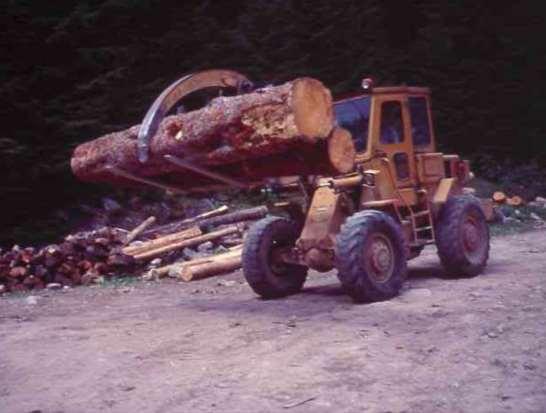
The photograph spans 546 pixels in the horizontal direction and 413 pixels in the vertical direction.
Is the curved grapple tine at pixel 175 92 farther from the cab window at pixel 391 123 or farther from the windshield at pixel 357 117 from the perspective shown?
the cab window at pixel 391 123

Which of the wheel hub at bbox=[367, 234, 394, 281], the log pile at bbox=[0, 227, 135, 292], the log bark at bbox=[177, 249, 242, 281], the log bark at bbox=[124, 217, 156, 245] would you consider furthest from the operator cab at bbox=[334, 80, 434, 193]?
the log bark at bbox=[124, 217, 156, 245]

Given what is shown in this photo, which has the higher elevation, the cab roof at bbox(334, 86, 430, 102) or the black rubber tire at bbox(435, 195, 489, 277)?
the cab roof at bbox(334, 86, 430, 102)

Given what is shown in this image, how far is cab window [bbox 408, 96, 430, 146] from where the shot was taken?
8375mm

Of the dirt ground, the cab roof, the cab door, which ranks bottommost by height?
the dirt ground

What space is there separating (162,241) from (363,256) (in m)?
5.44

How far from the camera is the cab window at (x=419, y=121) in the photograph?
8.38m

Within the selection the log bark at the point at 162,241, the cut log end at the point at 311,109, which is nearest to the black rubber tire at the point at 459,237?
the cut log end at the point at 311,109

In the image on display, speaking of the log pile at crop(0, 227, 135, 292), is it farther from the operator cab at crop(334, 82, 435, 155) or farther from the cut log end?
the cut log end

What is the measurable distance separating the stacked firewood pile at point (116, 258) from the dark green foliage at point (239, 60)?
2.14m

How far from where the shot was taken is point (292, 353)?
498cm

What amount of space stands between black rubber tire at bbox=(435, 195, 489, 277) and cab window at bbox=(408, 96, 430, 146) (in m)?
0.90

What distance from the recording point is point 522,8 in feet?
75.0

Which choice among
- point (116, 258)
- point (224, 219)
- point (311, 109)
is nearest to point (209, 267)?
point (116, 258)

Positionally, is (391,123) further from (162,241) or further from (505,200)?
(505,200)
